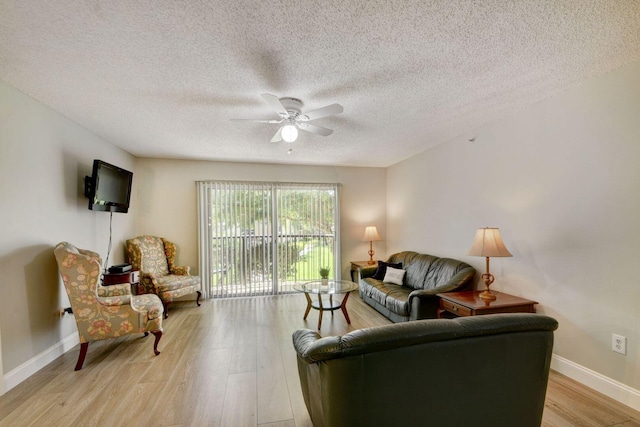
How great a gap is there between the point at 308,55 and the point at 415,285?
3302mm

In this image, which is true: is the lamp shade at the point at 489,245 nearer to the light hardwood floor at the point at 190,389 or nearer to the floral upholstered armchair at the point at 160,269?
the light hardwood floor at the point at 190,389

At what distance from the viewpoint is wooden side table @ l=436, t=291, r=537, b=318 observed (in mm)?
2467

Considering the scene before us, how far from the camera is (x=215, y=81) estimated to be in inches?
85.3

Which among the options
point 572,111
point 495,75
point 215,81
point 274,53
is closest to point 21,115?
point 215,81

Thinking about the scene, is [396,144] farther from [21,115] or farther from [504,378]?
[21,115]

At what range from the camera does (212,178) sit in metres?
4.96

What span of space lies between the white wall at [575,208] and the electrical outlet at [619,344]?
0.03 metres

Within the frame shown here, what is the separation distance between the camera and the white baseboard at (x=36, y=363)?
2.20 metres

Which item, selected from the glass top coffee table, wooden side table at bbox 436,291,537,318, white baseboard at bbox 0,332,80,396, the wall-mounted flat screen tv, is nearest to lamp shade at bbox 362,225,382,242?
the glass top coffee table

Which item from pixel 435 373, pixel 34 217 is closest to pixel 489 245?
pixel 435 373

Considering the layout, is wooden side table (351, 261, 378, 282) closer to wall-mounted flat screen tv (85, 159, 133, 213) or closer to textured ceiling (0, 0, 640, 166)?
textured ceiling (0, 0, 640, 166)

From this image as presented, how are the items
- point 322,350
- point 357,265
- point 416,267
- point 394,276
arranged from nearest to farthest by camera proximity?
point 322,350 → point 416,267 → point 394,276 → point 357,265

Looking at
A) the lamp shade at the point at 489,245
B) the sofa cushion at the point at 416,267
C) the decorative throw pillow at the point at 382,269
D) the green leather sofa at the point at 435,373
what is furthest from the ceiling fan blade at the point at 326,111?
the decorative throw pillow at the point at 382,269

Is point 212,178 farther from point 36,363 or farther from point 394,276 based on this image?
point 394,276
